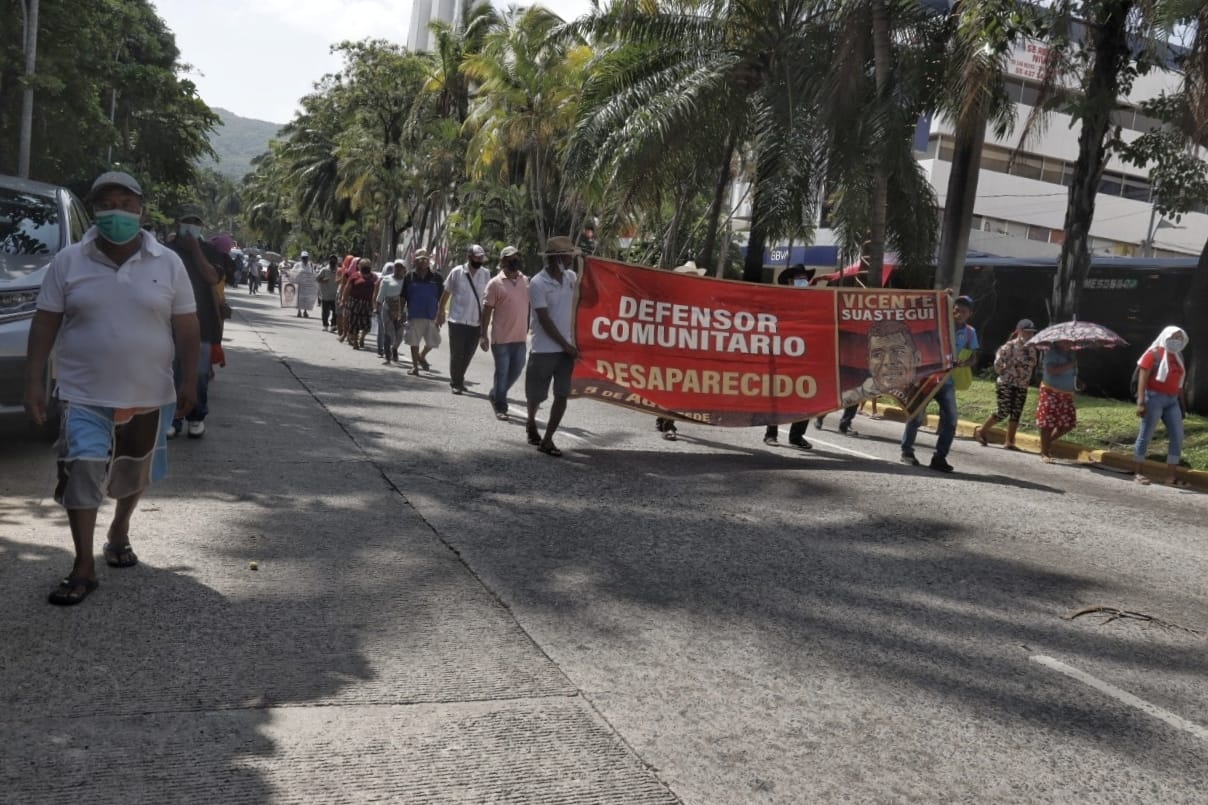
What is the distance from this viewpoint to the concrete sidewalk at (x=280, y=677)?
3.62m

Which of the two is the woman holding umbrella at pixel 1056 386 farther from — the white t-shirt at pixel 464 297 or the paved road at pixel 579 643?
the white t-shirt at pixel 464 297

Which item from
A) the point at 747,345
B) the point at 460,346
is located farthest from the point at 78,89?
the point at 747,345

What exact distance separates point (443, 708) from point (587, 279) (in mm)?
6907

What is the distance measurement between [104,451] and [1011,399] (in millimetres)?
12806

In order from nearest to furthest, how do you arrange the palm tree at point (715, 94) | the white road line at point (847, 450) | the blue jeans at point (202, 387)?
the blue jeans at point (202, 387) < the white road line at point (847, 450) < the palm tree at point (715, 94)

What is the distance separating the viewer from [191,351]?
17.6ft

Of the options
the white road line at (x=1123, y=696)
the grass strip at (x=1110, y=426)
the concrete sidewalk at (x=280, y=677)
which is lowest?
the concrete sidewalk at (x=280, y=677)

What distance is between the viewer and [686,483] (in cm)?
930

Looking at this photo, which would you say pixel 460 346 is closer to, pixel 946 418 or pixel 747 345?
pixel 747 345

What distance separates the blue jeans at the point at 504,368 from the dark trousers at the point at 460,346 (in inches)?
78.8

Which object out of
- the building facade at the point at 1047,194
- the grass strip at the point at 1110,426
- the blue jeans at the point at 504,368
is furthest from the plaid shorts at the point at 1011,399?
the building facade at the point at 1047,194

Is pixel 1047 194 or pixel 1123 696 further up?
pixel 1047 194

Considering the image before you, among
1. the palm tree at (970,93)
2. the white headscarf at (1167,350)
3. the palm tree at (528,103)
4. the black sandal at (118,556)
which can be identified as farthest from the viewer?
the palm tree at (528,103)

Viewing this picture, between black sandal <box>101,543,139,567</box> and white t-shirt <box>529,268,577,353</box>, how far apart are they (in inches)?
201
